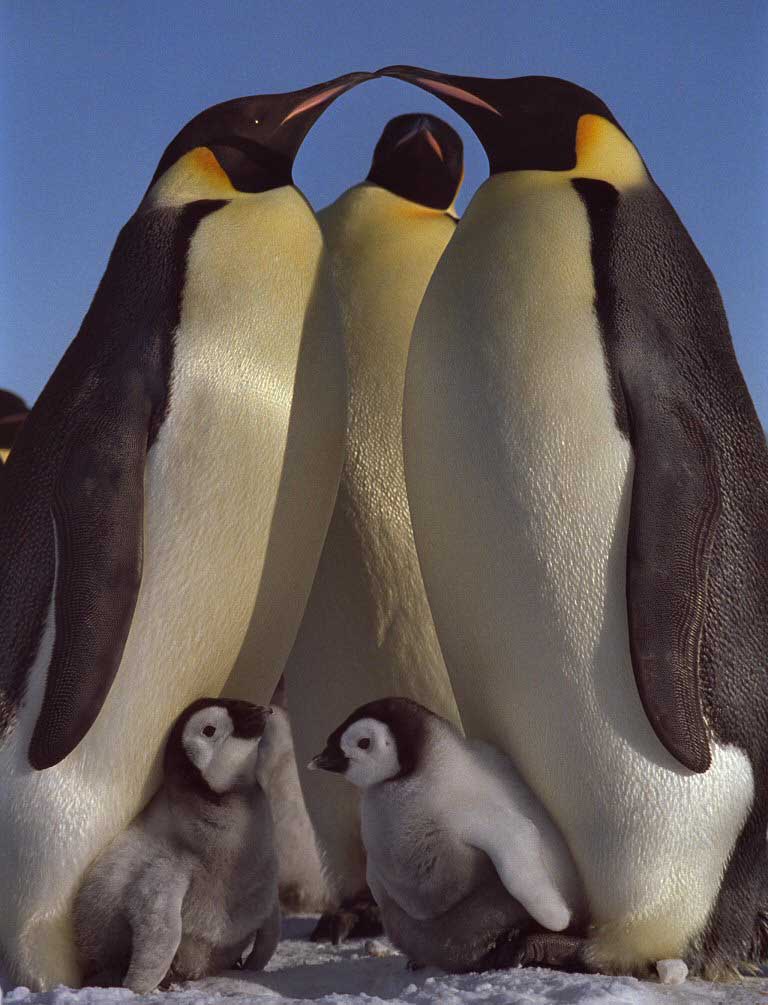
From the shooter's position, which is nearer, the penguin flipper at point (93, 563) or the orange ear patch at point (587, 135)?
the penguin flipper at point (93, 563)

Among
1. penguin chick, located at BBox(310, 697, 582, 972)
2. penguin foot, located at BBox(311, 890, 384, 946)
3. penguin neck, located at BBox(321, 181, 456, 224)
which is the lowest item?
penguin foot, located at BBox(311, 890, 384, 946)

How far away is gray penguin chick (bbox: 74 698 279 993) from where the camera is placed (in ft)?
8.23

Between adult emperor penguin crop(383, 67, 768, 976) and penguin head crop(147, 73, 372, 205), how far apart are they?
18.8 inches

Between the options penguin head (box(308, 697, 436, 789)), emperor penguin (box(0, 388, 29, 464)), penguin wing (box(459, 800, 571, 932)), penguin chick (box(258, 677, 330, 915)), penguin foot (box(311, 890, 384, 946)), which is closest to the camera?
penguin wing (box(459, 800, 571, 932))

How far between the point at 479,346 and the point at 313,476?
449 millimetres

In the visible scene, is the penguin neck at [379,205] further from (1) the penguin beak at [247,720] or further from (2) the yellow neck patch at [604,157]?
(1) the penguin beak at [247,720]

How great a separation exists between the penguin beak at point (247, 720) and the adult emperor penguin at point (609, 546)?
17.0 inches

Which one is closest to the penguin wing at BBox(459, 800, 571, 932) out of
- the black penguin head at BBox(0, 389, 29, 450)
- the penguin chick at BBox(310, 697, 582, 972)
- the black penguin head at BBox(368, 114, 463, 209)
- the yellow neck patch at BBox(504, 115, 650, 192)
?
the penguin chick at BBox(310, 697, 582, 972)

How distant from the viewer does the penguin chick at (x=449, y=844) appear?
250 cm

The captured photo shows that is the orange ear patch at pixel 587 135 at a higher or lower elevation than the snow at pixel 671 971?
higher

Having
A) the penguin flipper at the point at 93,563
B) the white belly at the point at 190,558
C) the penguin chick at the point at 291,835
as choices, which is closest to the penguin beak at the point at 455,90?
the white belly at the point at 190,558

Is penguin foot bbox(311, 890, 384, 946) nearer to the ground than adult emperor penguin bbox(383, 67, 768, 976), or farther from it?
nearer to the ground

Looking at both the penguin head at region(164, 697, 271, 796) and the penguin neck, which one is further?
the penguin neck

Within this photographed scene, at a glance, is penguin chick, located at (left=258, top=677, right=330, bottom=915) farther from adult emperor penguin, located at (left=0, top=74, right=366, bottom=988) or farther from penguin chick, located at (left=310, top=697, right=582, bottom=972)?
penguin chick, located at (left=310, top=697, right=582, bottom=972)
